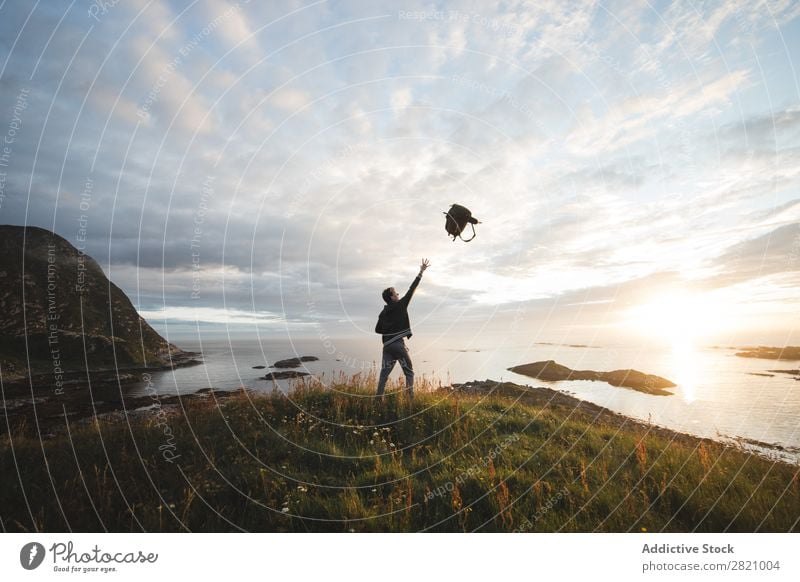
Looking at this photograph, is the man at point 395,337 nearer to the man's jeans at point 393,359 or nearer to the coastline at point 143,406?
the man's jeans at point 393,359

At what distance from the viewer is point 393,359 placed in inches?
398

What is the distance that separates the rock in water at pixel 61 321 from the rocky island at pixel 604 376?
43.9 meters

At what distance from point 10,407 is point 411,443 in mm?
25957

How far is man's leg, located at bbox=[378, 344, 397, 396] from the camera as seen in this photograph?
9.92 meters

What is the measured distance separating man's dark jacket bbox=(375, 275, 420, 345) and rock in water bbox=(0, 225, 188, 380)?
38.8 metres

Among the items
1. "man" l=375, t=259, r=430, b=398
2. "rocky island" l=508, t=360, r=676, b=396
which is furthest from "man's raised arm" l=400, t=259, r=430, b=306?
"rocky island" l=508, t=360, r=676, b=396

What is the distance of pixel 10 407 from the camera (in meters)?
19.6

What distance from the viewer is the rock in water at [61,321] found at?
136 ft

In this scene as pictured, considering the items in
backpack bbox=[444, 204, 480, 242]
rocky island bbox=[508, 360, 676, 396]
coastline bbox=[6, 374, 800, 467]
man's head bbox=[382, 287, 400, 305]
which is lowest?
coastline bbox=[6, 374, 800, 467]

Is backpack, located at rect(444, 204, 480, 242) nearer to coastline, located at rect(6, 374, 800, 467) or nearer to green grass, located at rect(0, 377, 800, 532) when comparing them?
green grass, located at rect(0, 377, 800, 532)

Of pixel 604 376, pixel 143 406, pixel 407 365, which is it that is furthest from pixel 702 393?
pixel 143 406

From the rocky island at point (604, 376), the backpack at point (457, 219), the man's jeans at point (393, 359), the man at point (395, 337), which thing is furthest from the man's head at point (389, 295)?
the rocky island at point (604, 376)
